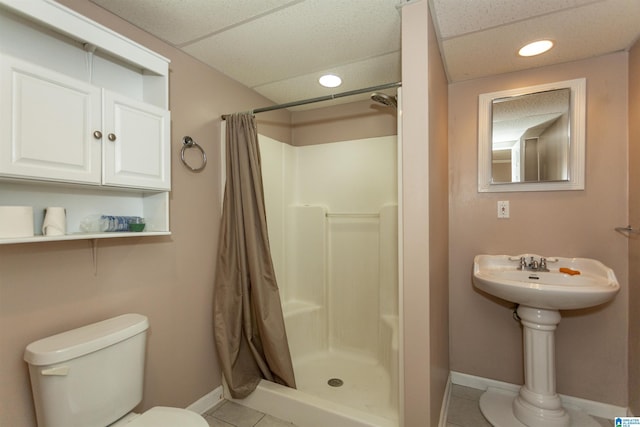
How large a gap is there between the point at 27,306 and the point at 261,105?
1943 mm

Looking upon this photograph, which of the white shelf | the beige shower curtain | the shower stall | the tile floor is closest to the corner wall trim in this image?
the tile floor

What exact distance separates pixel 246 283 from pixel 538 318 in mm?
1769

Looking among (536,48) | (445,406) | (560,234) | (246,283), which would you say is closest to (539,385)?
(445,406)

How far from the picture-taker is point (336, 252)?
2715mm

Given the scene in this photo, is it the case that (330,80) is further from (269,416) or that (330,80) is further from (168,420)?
(269,416)

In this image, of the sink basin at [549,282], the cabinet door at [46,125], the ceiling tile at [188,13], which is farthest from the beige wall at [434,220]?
the cabinet door at [46,125]

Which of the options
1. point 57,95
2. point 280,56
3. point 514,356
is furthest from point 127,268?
point 514,356

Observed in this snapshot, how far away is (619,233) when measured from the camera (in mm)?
1810

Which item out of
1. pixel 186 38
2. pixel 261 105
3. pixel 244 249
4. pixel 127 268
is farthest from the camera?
pixel 261 105

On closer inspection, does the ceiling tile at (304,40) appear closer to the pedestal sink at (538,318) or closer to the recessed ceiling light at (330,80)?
the recessed ceiling light at (330,80)

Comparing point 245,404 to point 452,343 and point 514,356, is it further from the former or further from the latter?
point 514,356

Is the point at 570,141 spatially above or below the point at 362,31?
below

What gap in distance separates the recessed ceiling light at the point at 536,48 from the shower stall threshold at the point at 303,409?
222 centimetres

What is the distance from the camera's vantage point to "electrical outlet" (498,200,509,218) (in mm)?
2080
